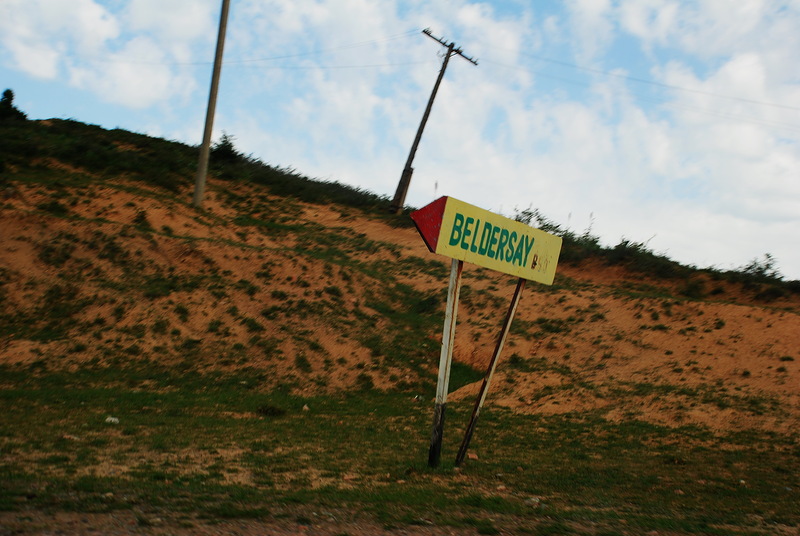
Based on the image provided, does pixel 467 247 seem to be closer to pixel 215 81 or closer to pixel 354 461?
pixel 354 461

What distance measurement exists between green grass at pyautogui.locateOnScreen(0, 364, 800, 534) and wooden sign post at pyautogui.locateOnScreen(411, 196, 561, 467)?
1.15 m

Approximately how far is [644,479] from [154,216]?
18.0 meters

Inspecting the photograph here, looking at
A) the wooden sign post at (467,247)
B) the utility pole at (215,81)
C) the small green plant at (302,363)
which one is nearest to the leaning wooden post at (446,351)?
the wooden sign post at (467,247)

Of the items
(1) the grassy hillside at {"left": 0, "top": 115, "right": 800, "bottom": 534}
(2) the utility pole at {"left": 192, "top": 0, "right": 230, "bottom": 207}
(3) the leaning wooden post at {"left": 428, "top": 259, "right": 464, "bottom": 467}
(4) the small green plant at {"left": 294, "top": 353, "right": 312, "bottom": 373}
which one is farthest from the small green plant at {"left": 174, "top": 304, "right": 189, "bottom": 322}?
(3) the leaning wooden post at {"left": 428, "top": 259, "right": 464, "bottom": 467}

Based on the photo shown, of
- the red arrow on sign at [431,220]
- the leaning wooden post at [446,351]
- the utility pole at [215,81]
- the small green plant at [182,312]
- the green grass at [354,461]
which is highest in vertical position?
the utility pole at [215,81]

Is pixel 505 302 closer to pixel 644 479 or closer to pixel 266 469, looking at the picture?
pixel 644 479

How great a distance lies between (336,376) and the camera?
16297mm

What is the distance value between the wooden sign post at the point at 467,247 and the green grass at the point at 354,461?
45.4 inches

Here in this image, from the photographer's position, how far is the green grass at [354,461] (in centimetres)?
646

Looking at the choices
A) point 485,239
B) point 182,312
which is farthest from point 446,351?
point 182,312

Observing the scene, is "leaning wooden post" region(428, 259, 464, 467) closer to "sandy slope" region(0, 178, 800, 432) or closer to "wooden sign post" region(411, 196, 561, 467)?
"wooden sign post" region(411, 196, 561, 467)

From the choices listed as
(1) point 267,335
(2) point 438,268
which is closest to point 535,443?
(1) point 267,335

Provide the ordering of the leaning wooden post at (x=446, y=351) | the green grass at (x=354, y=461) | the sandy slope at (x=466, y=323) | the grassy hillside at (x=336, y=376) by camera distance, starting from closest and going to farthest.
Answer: the green grass at (x=354, y=461) < the grassy hillside at (x=336, y=376) < the leaning wooden post at (x=446, y=351) < the sandy slope at (x=466, y=323)

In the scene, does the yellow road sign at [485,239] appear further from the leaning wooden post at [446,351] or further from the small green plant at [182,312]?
the small green plant at [182,312]
